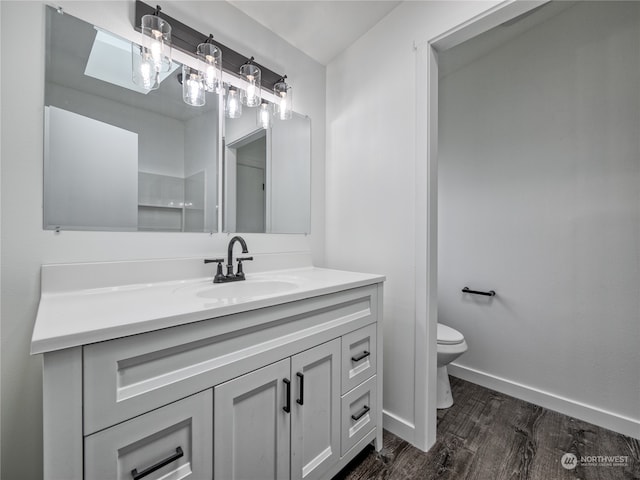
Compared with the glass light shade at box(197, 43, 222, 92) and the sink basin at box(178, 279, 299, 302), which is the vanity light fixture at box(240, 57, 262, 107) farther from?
the sink basin at box(178, 279, 299, 302)

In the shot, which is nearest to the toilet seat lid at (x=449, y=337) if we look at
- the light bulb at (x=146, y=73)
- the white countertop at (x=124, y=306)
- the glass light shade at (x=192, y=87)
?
the white countertop at (x=124, y=306)

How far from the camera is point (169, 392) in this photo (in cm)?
73

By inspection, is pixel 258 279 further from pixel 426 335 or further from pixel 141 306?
pixel 426 335

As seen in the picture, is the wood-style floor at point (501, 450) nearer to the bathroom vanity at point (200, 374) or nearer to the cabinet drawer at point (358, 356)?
the bathroom vanity at point (200, 374)

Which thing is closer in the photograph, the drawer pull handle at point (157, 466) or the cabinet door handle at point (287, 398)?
the drawer pull handle at point (157, 466)

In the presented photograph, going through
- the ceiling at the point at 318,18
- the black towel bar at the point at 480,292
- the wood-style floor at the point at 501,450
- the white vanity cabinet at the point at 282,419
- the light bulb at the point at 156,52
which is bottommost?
the wood-style floor at the point at 501,450

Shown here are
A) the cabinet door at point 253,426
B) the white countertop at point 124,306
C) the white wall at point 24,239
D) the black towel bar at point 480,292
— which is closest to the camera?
the white countertop at point 124,306

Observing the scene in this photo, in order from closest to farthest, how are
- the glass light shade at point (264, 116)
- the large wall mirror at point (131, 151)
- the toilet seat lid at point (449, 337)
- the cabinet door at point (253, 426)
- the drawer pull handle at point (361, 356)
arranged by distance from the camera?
the cabinet door at point (253, 426) < the large wall mirror at point (131, 151) < the drawer pull handle at point (361, 356) < the glass light shade at point (264, 116) < the toilet seat lid at point (449, 337)

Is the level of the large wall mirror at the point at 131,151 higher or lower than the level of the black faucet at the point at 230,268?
higher

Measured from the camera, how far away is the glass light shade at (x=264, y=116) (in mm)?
1654

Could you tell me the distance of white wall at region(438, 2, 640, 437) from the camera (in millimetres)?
1542

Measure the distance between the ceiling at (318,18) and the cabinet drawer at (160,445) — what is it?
1901 mm

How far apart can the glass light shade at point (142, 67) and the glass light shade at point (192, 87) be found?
5.8 inches

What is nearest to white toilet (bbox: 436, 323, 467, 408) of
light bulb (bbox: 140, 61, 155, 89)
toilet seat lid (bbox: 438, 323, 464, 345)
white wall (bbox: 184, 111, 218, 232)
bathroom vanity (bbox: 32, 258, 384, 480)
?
toilet seat lid (bbox: 438, 323, 464, 345)
